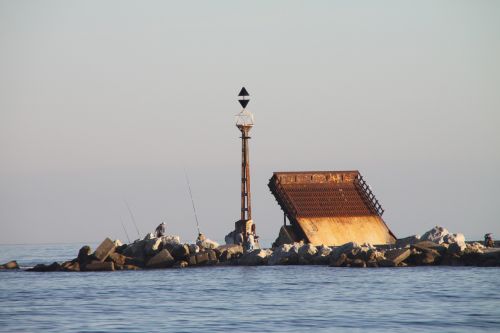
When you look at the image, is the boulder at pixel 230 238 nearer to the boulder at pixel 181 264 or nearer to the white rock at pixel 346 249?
the boulder at pixel 181 264

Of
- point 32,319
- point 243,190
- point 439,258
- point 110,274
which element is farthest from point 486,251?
point 32,319

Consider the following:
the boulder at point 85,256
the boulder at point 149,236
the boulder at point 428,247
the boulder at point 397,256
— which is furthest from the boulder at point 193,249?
the boulder at point 428,247

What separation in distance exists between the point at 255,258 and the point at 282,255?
1284 millimetres

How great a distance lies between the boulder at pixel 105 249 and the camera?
180 feet

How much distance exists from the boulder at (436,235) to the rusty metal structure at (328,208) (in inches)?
127

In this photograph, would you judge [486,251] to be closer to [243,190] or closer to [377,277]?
[377,277]

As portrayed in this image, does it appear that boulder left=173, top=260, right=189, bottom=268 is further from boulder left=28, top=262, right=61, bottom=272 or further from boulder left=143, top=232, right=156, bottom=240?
boulder left=28, top=262, right=61, bottom=272

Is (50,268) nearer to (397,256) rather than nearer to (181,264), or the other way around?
(181,264)

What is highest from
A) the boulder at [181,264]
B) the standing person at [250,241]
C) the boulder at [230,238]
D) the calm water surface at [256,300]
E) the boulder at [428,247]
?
the boulder at [230,238]

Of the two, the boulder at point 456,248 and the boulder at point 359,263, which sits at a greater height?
the boulder at point 456,248

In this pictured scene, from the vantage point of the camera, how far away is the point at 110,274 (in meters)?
53.4

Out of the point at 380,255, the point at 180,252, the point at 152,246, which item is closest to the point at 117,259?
the point at 152,246

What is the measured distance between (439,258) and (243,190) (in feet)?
34.3

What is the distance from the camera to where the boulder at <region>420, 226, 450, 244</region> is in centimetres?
5772
